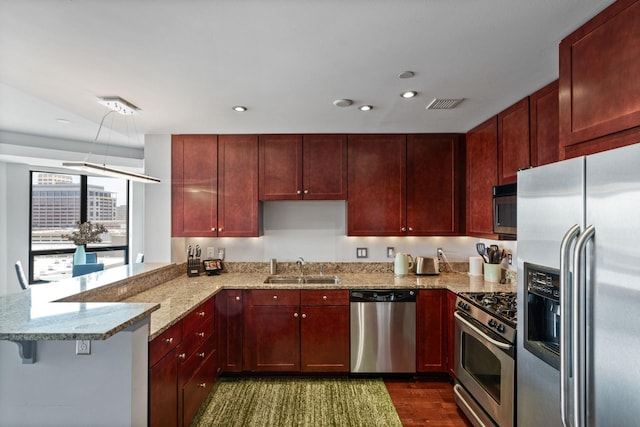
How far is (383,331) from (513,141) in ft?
6.63

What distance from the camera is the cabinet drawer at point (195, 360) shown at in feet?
7.13

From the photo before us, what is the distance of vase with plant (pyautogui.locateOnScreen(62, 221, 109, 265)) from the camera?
4.55 m

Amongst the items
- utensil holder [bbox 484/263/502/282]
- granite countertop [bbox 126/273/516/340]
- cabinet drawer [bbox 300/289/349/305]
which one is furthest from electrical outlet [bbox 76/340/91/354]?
utensil holder [bbox 484/263/502/282]

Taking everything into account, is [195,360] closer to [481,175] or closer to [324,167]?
[324,167]

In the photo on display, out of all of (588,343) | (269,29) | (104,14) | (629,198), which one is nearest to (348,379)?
(588,343)

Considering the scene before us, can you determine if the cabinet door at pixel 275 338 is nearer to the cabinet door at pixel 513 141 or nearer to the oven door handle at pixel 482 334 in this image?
the oven door handle at pixel 482 334

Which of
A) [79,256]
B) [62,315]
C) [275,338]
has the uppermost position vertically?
[62,315]

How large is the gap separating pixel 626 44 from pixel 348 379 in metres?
3.07

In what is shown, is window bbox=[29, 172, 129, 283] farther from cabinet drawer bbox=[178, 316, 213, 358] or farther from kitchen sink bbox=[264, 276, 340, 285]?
cabinet drawer bbox=[178, 316, 213, 358]

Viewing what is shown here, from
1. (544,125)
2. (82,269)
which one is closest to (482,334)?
(544,125)

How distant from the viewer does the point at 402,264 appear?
3.53m

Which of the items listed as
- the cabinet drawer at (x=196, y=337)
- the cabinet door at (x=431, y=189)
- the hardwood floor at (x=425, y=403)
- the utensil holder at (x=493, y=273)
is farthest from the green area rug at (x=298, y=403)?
the cabinet door at (x=431, y=189)

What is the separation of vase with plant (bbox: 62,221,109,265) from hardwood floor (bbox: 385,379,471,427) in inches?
174

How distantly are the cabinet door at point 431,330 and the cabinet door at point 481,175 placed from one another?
0.77 m
